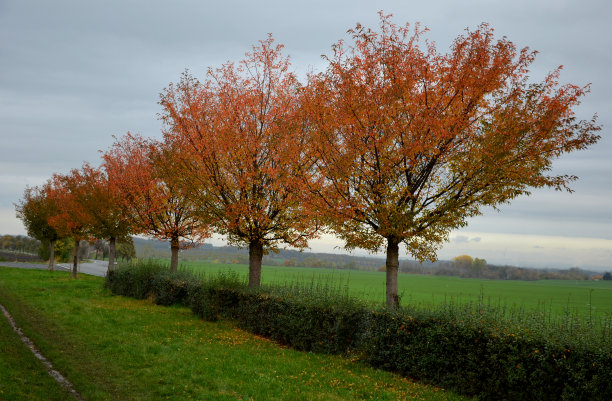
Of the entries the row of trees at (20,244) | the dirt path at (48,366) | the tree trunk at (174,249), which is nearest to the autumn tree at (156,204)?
the tree trunk at (174,249)

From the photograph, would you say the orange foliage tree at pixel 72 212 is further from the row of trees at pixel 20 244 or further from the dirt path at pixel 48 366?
the row of trees at pixel 20 244

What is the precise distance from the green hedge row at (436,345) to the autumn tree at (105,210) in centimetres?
1533

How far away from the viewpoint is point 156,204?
24.1 metres

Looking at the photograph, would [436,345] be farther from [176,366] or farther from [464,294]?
[464,294]

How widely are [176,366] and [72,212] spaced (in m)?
29.6

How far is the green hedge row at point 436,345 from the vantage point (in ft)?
25.3

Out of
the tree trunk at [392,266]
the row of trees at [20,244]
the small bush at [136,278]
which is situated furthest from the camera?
the row of trees at [20,244]

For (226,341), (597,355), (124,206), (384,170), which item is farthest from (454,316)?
(124,206)

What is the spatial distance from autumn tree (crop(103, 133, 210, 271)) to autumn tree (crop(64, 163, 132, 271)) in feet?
3.52

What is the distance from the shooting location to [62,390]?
854cm

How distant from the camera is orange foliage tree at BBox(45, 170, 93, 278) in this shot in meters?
32.9

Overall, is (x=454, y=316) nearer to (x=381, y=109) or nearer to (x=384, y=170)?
(x=384, y=170)

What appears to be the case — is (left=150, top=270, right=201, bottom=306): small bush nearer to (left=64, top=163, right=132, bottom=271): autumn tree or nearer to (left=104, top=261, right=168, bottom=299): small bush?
(left=104, top=261, right=168, bottom=299): small bush

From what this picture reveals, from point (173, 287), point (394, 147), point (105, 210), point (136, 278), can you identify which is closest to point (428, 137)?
point (394, 147)
